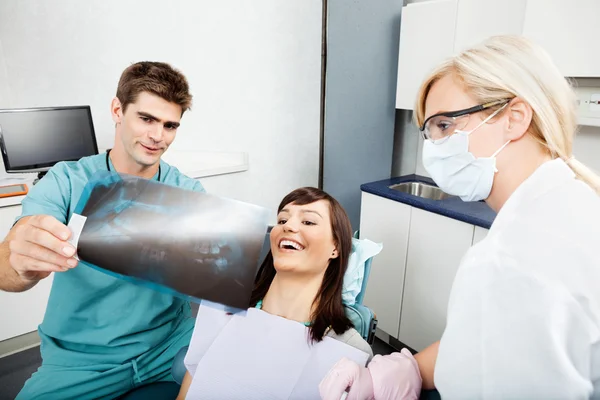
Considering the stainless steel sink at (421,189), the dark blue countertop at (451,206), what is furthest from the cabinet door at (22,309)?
the stainless steel sink at (421,189)

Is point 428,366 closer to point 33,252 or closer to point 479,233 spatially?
point 479,233

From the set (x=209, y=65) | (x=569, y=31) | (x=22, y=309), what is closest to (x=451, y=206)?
(x=569, y=31)

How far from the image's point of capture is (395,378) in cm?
102

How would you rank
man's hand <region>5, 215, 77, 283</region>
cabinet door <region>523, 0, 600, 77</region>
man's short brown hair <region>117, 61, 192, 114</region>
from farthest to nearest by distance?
cabinet door <region>523, 0, 600, 77</region> → man's short brown hair <region>117, 61, 192, 114</region> → man's hand <region>5, 215, 77, 283</region>

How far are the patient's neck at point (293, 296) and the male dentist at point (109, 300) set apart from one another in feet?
1.29

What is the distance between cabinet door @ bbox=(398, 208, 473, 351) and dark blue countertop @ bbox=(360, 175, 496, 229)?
4 cm

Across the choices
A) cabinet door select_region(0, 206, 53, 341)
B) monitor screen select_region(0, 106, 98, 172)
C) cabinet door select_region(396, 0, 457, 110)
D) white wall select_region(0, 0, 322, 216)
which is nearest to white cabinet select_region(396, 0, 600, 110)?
cabinet door select_region(396, 0, 457, 110)

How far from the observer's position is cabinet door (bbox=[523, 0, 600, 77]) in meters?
1.62

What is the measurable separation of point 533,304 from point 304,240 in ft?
2.37

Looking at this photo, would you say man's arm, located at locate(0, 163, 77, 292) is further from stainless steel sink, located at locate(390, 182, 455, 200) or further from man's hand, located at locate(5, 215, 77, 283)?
stainless steel sink, located at locate(390, 182, 455, 200)

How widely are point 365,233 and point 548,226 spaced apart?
1721mm

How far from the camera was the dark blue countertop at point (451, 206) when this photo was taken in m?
1.80

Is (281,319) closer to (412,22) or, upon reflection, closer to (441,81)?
(441,81)

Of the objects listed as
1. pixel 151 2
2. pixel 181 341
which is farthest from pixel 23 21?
pixel 181 341
